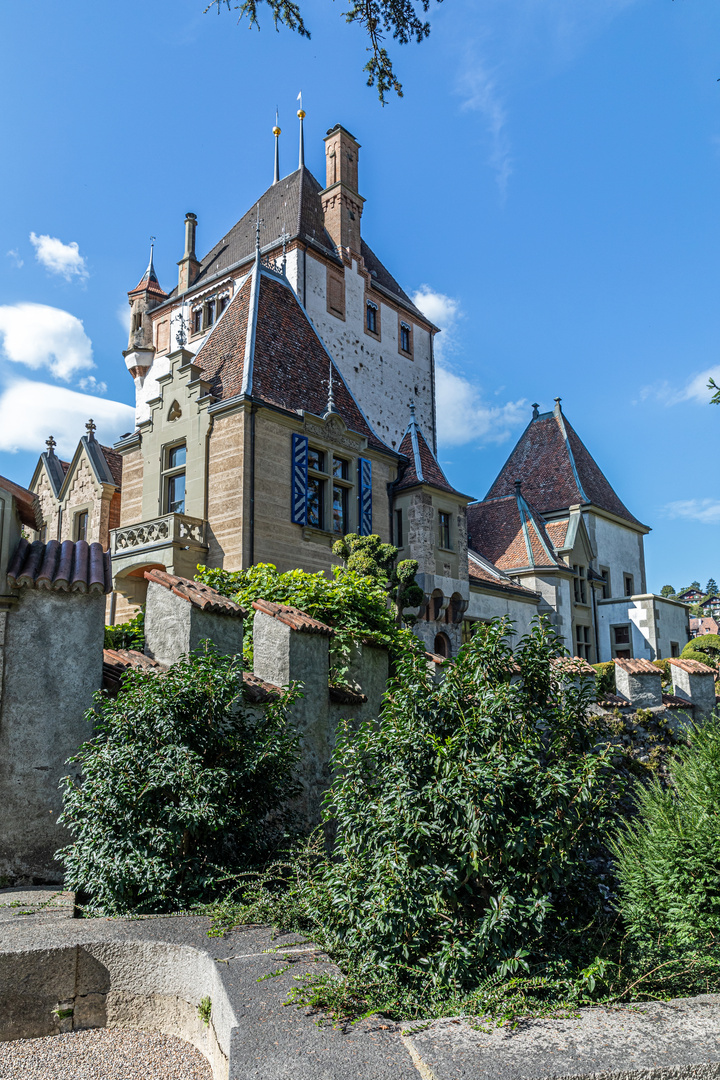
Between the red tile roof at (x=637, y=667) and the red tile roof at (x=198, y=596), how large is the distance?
28.9ft

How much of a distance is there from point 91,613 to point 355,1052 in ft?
16.9

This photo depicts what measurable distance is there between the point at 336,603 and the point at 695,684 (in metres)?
8.63

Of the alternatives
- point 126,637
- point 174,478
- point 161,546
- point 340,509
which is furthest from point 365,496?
point 126,637

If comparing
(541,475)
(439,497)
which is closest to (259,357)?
(439,497)

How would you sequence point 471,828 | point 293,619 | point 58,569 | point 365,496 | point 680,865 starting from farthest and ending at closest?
point 365,496 < point 293,619 < point 58,569 < point 680,865 < point 471,828

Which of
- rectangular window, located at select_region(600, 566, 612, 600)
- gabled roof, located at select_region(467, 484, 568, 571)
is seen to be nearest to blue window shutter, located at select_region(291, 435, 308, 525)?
gabled roof, located at select_region(467, 484, 568, 571)

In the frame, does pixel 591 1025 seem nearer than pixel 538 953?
Yes

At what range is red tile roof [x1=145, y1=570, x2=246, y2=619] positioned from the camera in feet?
25.7

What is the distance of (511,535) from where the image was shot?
30672 millimetres

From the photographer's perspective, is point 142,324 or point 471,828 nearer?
point 471,828

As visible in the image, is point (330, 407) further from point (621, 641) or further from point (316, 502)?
point (621, 641)

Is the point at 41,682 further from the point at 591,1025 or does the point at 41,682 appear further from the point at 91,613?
the point at 591,1025

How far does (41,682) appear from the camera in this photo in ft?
23.4

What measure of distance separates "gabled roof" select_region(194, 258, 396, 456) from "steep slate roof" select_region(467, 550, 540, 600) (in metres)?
6.94
